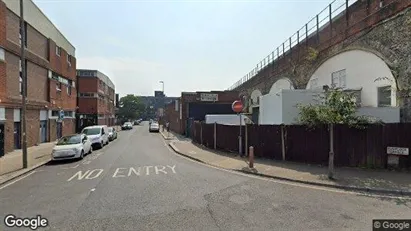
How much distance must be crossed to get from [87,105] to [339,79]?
40.4 metres

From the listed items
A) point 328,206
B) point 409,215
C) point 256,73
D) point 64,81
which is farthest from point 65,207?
point 256,73

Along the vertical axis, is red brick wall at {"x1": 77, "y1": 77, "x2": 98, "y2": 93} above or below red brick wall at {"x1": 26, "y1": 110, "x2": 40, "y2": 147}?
above

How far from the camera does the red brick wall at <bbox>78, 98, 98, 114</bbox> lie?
4706 centimetres

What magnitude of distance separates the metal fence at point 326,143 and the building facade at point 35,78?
1546cm

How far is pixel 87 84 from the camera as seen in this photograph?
4756 centimetres

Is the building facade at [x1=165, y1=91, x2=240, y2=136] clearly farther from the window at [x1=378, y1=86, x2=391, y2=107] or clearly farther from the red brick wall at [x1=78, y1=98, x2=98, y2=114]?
the window at [x1=378, y1=86, x2=391, y2=107]

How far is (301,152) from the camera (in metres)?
12.9

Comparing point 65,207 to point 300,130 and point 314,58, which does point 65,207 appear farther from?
point 314,58

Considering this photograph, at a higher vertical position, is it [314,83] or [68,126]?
[314,83]

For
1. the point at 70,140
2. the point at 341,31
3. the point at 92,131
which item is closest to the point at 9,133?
the point at 70,140

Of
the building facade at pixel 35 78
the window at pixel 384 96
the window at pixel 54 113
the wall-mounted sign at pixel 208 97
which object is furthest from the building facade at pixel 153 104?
the window at pixel 384 96

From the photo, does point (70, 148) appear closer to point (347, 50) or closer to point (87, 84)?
point (347, 50)

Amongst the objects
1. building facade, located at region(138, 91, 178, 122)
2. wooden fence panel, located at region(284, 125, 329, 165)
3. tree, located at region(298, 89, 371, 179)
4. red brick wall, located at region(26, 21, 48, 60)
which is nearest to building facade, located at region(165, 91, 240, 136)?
red brick wall, located at region(26, 21, 48, 60)

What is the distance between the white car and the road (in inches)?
194
